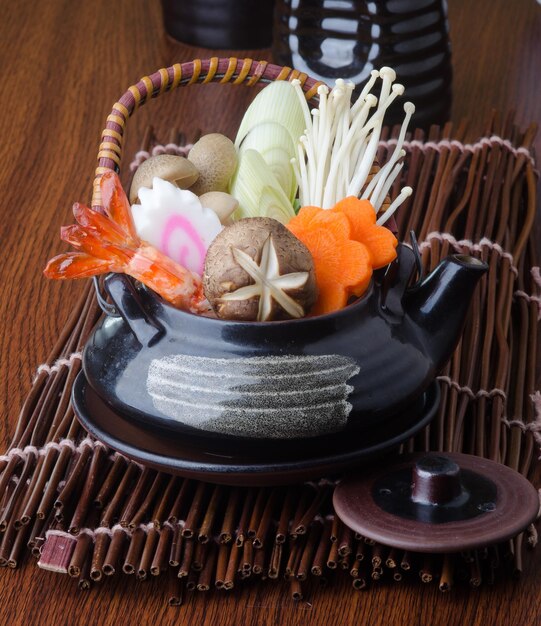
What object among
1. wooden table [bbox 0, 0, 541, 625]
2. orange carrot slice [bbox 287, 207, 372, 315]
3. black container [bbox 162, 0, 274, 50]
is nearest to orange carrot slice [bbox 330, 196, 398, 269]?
orange carrot slice [bbox 287, 207, 372, 315]

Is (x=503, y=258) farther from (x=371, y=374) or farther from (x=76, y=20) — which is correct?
(x=76, y=20)

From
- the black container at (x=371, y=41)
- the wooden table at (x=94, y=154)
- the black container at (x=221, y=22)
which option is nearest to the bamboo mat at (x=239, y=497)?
the wooden table at (x=94, y=154)

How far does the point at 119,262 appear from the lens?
0.82 metres

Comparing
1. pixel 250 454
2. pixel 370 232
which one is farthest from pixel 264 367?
pixel 370 232

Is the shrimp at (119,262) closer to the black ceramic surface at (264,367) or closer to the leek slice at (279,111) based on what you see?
the black ceramic surface at (264,367)

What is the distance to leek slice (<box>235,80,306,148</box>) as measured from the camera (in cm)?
108

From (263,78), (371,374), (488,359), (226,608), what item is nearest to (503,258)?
(488,359)

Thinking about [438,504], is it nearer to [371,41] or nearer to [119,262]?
[119,262]

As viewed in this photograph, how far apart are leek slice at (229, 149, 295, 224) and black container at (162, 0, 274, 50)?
2.73 feet

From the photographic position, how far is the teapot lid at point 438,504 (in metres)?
0.68

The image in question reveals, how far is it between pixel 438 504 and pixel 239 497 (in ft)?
0.58

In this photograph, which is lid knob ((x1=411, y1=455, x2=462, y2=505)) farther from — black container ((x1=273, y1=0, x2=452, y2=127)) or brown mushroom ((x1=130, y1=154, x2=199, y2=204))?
black container ((x1=273, y1=0, x2=452, y2=127))

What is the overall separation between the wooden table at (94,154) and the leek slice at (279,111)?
299 mm

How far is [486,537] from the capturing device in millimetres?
678
